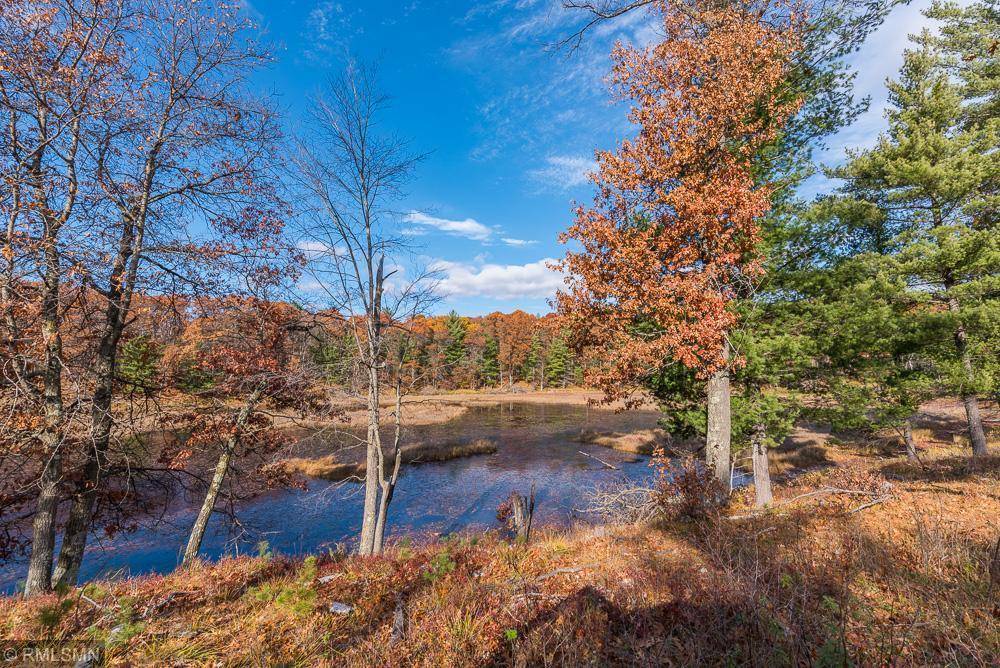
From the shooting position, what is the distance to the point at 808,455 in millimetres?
22984

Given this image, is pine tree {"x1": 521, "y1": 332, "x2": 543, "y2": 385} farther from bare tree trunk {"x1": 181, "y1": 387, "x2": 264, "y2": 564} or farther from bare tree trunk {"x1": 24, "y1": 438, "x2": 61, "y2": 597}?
bare tree trunk {"x1": 24, "y1": 438, "x2": 61, "y2": 597}

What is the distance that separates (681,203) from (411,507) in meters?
16.3

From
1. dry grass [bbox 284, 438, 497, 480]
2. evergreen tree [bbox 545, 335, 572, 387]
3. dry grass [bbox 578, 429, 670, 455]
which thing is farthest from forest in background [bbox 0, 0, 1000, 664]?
evergreen tree [bbox 545, 335, 572, 387]

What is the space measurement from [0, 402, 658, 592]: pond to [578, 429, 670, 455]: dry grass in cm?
103

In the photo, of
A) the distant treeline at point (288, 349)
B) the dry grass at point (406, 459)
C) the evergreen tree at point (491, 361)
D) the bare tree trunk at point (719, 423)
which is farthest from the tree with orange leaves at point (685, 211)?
the evergreen tree at point (491, 361)

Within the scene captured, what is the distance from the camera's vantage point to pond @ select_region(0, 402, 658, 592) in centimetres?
1295

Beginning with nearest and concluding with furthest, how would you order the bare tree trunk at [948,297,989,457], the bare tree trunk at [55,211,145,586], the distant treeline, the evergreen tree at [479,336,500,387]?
the bare tree trunk at [55,211,145,586] → the distant treeline → the bare tree trunk at [948,297,989,457] → the evergreen tree at [479,336,500,387]

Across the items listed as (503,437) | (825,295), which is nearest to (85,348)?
(825,295)

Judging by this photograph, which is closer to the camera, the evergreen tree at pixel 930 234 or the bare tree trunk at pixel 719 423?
the bare tree trunk at pixel 719 423

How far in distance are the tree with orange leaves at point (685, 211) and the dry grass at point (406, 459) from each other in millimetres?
15158

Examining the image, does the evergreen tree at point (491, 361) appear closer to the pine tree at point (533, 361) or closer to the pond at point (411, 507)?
the pine tree at point (533, 361)

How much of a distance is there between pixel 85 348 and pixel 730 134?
1333 cm

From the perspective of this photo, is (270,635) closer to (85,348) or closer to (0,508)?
(85,348)

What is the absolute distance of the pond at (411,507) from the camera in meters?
13.0
